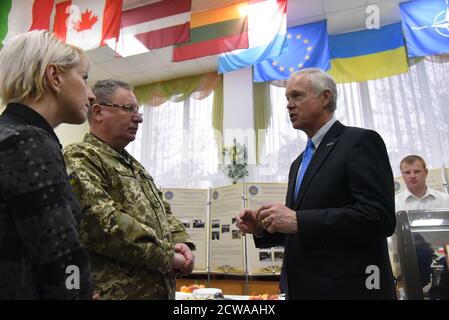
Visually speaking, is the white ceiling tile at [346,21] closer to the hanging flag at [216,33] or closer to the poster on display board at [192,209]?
the hanging flag at [216,33]

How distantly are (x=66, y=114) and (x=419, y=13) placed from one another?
180 inches

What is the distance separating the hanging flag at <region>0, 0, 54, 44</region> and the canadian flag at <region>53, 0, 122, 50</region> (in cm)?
16

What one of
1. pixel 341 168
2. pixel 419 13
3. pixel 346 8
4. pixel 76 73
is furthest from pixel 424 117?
pixel 76 73

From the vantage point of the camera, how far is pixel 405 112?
531cm

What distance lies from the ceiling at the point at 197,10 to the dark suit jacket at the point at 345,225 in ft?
13.0

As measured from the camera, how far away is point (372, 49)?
4957 millimetres

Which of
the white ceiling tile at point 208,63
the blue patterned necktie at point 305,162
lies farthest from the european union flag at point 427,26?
the blue patterned necktie at point 305,162

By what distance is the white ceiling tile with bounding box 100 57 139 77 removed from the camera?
6.39m

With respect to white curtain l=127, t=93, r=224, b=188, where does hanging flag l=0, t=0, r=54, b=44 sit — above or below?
above

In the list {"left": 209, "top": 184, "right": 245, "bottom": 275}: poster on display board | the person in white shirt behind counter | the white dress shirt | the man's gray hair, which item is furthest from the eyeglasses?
{"left": 209, "top": 184, "right": 245, "bottom": 275}: poster on display board

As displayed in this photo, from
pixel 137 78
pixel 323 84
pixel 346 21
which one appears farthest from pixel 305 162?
pixel 137 78

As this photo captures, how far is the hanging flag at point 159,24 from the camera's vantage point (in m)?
4.09

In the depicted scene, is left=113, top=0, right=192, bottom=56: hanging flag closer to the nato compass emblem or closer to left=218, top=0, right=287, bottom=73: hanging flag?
left=218, top=0, right=287, bottom=73: hanging flag

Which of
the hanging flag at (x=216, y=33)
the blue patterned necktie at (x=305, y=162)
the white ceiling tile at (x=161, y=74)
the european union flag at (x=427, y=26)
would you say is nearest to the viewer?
the blue patterned necktie at (x=305, y=162)
